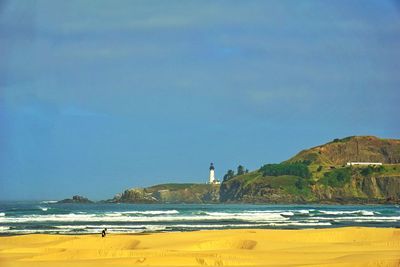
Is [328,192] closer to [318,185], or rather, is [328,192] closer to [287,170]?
[318,185]

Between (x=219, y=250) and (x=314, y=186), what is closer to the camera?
(x=219, y=250)

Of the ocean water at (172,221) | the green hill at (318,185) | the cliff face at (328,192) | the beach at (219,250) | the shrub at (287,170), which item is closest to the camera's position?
the beach at (219,250)

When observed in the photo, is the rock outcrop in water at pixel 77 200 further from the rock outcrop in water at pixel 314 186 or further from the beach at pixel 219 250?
the beach at pixel 219 250

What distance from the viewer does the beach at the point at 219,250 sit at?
18.2 meters

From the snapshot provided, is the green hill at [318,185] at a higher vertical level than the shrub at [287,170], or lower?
lower

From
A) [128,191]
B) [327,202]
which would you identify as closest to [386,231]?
[327,202]

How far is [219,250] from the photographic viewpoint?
21.4 meters

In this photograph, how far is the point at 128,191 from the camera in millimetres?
180125

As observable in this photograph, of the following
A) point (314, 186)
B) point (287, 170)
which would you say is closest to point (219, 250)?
point (314, 186)

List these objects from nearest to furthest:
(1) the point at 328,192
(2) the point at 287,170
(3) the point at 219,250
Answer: (3) the point at 219,250, (1) the point at 328,192, (2) the point at 287,170

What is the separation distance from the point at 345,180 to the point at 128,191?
182 ft

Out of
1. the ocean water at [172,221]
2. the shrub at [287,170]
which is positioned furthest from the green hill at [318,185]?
the ocean water at [172,221]

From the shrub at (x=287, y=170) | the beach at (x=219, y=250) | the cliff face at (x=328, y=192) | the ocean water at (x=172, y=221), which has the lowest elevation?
the beach at (x=219, y=250)

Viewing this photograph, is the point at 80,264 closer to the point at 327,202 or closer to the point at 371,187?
the point at 327,202
